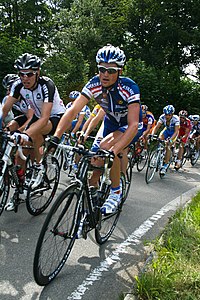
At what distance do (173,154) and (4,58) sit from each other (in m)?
6.70

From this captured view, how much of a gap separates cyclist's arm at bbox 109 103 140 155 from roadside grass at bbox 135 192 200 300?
1.20 m

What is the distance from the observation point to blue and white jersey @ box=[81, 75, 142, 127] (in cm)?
389

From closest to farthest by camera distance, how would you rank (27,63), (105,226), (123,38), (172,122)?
(105,226) < (27,63) < (172,122) < (123,38)

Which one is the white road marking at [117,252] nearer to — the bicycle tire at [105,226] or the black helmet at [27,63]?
the bicycle tire at [105,226]

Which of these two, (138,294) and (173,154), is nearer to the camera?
(138,294)

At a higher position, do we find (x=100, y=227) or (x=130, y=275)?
(x=100, y=227)

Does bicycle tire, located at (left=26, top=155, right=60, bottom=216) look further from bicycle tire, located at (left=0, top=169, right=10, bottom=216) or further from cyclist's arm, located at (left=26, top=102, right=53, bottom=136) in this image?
cyclist's arm, located at (left=26, top=102, right=53, bottom=136)

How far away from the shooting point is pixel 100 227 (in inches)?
156

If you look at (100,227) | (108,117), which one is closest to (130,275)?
(100,227)

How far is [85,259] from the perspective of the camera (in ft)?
12.1

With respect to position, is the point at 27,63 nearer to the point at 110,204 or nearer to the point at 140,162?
the point at 110,204

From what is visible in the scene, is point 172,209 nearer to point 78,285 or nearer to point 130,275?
point 130,275

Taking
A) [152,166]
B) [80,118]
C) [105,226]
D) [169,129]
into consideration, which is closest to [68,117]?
[105,226]

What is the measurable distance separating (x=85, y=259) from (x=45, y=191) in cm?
167
